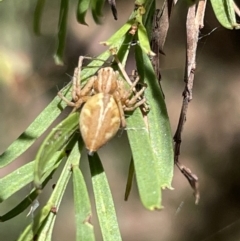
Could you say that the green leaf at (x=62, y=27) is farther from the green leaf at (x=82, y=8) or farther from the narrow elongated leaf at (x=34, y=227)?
the narrow elongated leaf at (x=34, y=227)

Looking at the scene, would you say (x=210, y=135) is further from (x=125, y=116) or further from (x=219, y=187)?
(x=125, y=116)

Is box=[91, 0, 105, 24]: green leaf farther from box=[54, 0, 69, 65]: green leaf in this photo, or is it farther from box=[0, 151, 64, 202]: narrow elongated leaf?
box=[0, 151, 64, 202]: narrow elongated leaf

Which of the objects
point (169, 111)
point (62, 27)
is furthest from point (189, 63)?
point (169, 111)

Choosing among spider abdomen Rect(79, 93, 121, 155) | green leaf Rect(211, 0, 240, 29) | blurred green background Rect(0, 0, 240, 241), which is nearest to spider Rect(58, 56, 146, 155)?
spider abdomen Rect(79, 93, 121, 155)

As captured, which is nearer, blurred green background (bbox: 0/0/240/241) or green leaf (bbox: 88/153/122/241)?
green leaf (bbox: 88/153/122/241)

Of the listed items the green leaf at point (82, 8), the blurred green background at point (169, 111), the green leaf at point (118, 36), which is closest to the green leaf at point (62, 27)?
the green leaf at point (82, 8)

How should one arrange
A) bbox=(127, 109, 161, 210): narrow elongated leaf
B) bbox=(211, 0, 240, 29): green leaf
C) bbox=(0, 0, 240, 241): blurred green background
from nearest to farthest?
bbox=(127, 109, 161, 210): narrow elongated leaf < bbox=(211, 0, 240, 29): green leaf < bbox=(0, 0, 240, 241): blurred green background
